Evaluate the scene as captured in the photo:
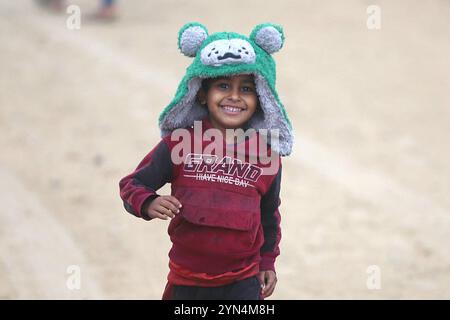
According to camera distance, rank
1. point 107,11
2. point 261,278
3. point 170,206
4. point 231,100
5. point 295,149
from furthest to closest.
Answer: point 107,11
point 295,149
point 261,278
point 231,100
point 170,206

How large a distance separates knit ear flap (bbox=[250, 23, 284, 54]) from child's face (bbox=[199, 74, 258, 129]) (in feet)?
0.45

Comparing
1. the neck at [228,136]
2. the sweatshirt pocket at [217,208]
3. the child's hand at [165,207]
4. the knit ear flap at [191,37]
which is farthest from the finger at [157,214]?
the knit ear flap at [191,37]

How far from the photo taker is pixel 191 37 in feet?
9.74

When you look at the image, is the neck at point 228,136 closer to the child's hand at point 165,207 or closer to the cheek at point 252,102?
the cheek at point 252,102

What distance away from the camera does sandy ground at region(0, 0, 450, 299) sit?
19.0 ft

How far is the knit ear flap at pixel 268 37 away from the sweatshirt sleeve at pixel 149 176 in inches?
21.6

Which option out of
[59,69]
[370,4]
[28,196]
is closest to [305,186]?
[28,196]

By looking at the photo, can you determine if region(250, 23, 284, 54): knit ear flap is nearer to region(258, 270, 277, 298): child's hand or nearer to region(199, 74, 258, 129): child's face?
region(199, 74, 258, 129): child's face

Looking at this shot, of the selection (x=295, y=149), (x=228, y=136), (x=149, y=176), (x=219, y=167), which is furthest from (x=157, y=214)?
(x=295, y=149)

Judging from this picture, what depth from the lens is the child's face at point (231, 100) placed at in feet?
9.68

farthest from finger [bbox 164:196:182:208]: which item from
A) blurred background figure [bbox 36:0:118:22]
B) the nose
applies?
blurred background figure [bbox 36:0:118:22]

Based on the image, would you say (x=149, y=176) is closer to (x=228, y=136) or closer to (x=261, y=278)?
(x=228, y=136)

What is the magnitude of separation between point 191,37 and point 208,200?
641mm

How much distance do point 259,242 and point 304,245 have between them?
329 centimetres
